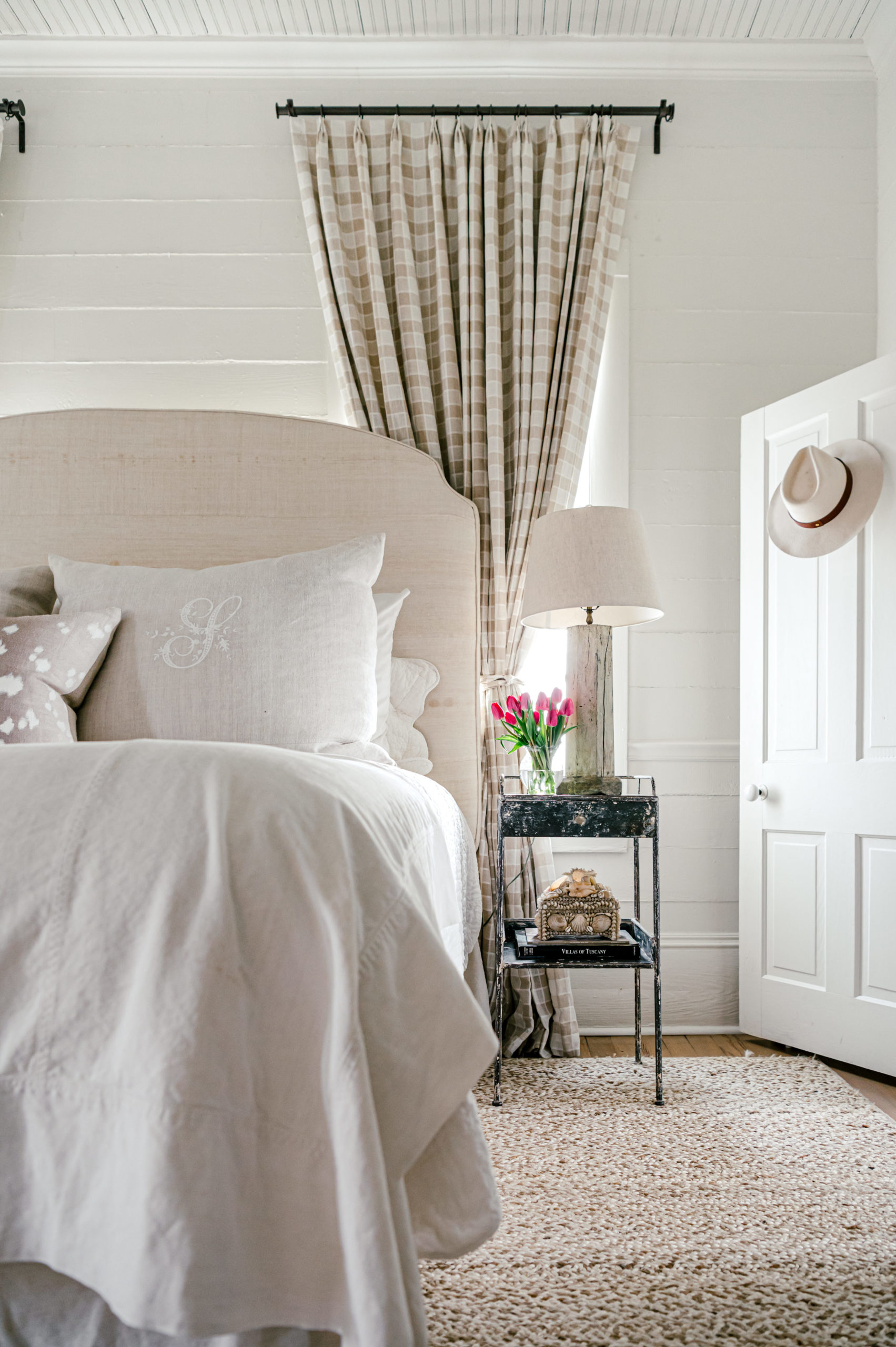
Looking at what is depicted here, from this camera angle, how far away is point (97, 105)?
2.60 metres

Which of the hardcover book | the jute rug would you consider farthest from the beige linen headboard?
the jute rug

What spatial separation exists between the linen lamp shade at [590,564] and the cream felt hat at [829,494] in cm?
46

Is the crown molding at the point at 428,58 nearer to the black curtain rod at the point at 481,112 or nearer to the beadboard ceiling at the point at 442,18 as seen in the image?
the beadboard ceiling at the point at 442,18

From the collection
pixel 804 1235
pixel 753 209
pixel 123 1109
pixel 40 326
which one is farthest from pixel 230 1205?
pixel 753 209

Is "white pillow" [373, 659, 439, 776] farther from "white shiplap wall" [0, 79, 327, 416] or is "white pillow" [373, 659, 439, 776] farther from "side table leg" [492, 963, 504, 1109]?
"white shiplap wall" [0, 79, 327, 416]

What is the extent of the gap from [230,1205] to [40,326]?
2.63 meters

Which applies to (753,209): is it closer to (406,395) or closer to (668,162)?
(668,162)

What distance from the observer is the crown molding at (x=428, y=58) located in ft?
8.36

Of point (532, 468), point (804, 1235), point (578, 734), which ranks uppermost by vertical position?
point (532, 468)

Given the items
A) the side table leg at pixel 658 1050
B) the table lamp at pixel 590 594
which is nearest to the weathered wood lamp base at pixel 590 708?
the table lamp at pixel 590 594

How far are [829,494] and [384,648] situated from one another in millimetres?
1200

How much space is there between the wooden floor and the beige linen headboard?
0.70m

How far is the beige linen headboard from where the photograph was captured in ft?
7.49

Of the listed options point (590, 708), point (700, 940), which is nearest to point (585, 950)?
point (590, 708)
